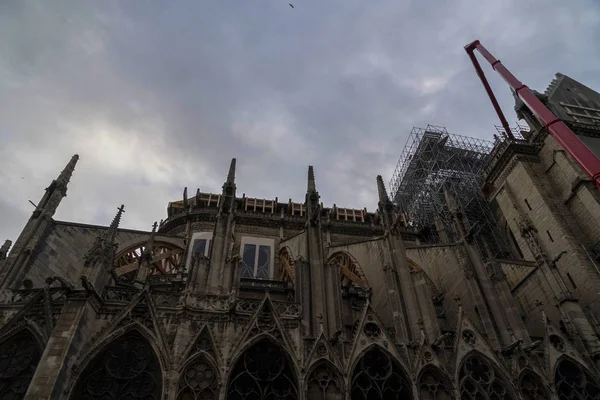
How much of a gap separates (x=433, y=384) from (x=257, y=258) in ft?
45.5

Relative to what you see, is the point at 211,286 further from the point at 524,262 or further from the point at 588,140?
the point at 588,140

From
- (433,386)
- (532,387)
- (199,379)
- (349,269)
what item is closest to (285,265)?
(349,269)

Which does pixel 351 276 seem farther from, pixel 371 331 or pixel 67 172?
pixel 67 172

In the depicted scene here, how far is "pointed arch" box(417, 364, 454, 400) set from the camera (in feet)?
40.5

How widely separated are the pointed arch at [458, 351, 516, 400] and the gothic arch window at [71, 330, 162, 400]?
9517 millimetres

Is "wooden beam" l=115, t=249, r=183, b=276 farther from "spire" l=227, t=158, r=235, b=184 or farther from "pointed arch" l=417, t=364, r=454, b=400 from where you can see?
"pointed arch" l=417, t=364, r=454, b=400

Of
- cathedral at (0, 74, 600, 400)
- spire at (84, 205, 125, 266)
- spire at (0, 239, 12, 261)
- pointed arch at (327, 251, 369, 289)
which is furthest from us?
pointed arch at (327, 251, 369, 289)

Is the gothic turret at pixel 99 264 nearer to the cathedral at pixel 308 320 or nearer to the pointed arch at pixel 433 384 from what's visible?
the cathedral at pixel 308 320

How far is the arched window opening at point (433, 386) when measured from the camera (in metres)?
12.3

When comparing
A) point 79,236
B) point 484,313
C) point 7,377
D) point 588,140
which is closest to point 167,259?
point 79,236

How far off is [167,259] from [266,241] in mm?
6157

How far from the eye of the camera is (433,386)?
1255 cm

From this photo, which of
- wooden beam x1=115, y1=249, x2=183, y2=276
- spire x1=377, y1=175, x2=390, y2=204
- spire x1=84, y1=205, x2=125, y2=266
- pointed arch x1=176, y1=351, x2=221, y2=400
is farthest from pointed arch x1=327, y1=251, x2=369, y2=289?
spire x1=84, y1=205, x2=125, y2=266

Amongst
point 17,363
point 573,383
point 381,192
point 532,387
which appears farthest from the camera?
point 381,192
